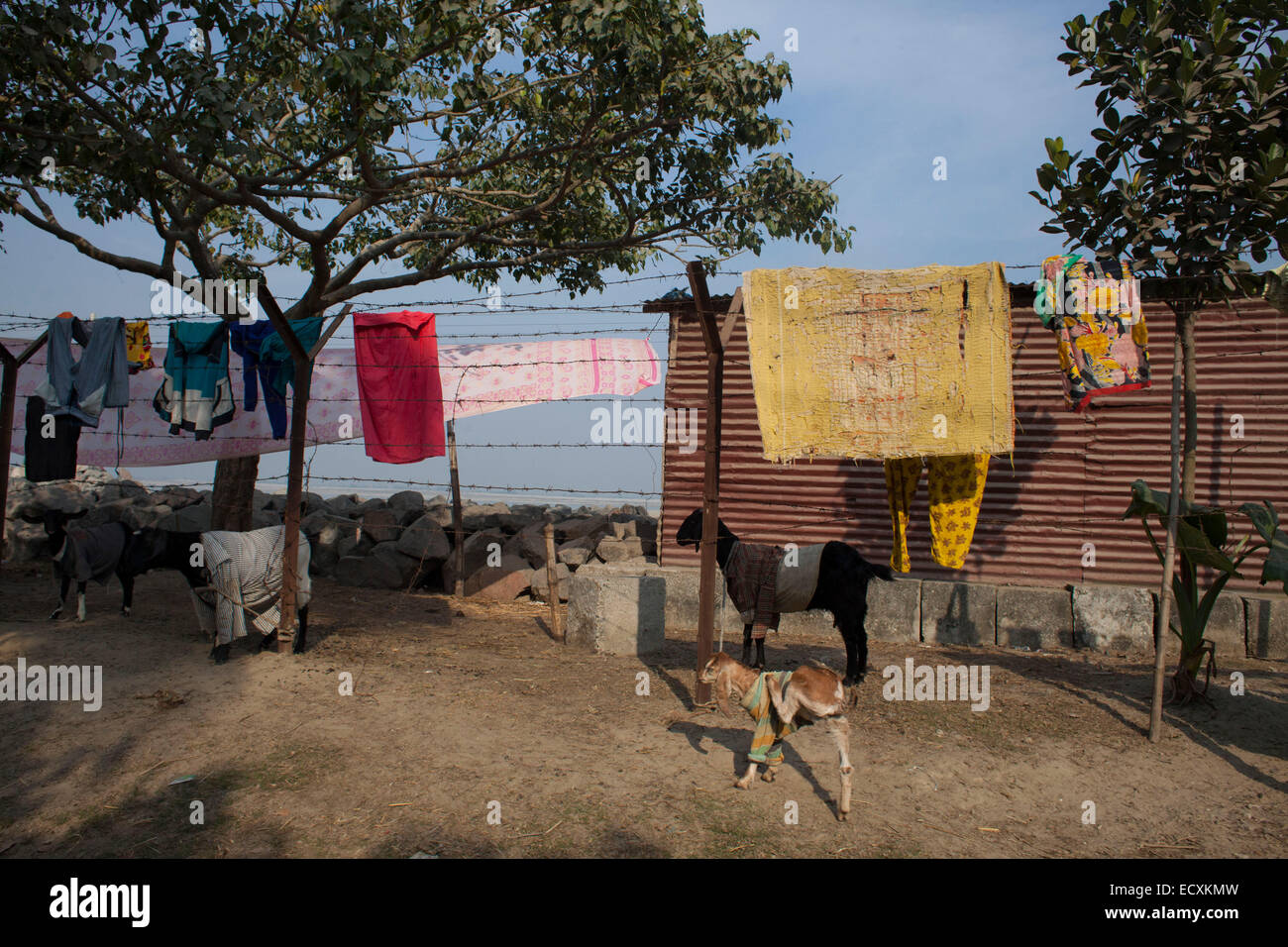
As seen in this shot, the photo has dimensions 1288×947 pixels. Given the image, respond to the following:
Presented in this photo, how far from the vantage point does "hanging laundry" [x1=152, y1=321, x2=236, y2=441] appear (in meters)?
9.04

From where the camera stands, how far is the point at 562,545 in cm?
1223

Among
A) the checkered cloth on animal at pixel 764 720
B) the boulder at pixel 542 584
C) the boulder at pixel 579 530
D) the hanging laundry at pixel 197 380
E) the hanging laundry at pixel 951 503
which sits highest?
the hanging laundry at pixel 197 380

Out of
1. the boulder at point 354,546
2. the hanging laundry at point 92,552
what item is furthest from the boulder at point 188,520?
the hanging laundry at point 92,552

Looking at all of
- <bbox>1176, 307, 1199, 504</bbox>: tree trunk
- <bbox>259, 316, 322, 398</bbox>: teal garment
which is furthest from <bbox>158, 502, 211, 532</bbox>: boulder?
<bbox>1176, 307, 1199, 504</bbox>: tree trunk

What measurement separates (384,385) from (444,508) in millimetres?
4468

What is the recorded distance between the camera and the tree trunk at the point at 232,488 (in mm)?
10719

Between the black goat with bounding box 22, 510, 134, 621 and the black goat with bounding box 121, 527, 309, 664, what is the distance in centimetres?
11

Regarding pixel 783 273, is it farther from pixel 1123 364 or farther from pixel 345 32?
pixel 345 32

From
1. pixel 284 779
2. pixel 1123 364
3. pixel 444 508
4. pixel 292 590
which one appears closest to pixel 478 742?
pixel 284 779

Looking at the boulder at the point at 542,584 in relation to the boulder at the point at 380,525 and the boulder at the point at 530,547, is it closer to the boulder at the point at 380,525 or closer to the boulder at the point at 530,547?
the boulder at the point at 530,547

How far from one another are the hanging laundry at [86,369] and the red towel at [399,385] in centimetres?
253

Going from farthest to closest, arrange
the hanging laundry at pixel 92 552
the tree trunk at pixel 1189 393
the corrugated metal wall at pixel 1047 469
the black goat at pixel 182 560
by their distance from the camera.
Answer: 1. the corrugated metal wall at pixel 1047 469
2. the hanging laundry at pixel 92 552
3. the black goat at pixel 182 560
4. the tree trunk at pixel 1189 393

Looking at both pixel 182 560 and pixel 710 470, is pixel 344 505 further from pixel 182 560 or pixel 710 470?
pixel 710 470

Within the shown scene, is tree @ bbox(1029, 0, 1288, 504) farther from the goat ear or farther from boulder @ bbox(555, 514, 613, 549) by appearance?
boulder @ bbox(555, 514, 613, 549)
